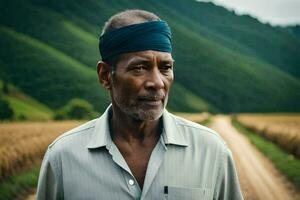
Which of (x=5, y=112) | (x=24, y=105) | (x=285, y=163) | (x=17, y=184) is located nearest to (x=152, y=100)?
(x=17, y=184)

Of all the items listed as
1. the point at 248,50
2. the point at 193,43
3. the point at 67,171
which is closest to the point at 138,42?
the point at 67,171

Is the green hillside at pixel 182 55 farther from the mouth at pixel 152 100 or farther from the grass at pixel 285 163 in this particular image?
the mouth at pixel 152 100

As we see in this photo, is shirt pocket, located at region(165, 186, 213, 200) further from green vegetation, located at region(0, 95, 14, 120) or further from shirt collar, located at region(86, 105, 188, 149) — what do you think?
green vegetation, located at region(0, 95, 14, 120)

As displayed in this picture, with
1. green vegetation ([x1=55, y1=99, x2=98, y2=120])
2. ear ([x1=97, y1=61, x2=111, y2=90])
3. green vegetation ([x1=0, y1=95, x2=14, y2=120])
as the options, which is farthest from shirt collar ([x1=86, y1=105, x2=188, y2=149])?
green vegetation ([x1=0, y1=95, x2=14, y2=120])

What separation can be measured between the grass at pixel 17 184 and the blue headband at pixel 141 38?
8665 mm

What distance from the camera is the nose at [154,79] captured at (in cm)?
288

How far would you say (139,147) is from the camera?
2.99m

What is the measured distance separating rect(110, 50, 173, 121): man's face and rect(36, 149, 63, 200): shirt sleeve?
0.57 metres

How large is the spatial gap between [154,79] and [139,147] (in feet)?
1.47

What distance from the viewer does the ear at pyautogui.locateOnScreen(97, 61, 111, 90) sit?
321 cm

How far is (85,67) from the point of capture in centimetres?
10306

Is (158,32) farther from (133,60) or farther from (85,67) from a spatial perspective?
(85,67)

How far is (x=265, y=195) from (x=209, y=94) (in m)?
117

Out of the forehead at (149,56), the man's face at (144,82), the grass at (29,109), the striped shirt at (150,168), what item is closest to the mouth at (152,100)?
the man's face at (144,82)
